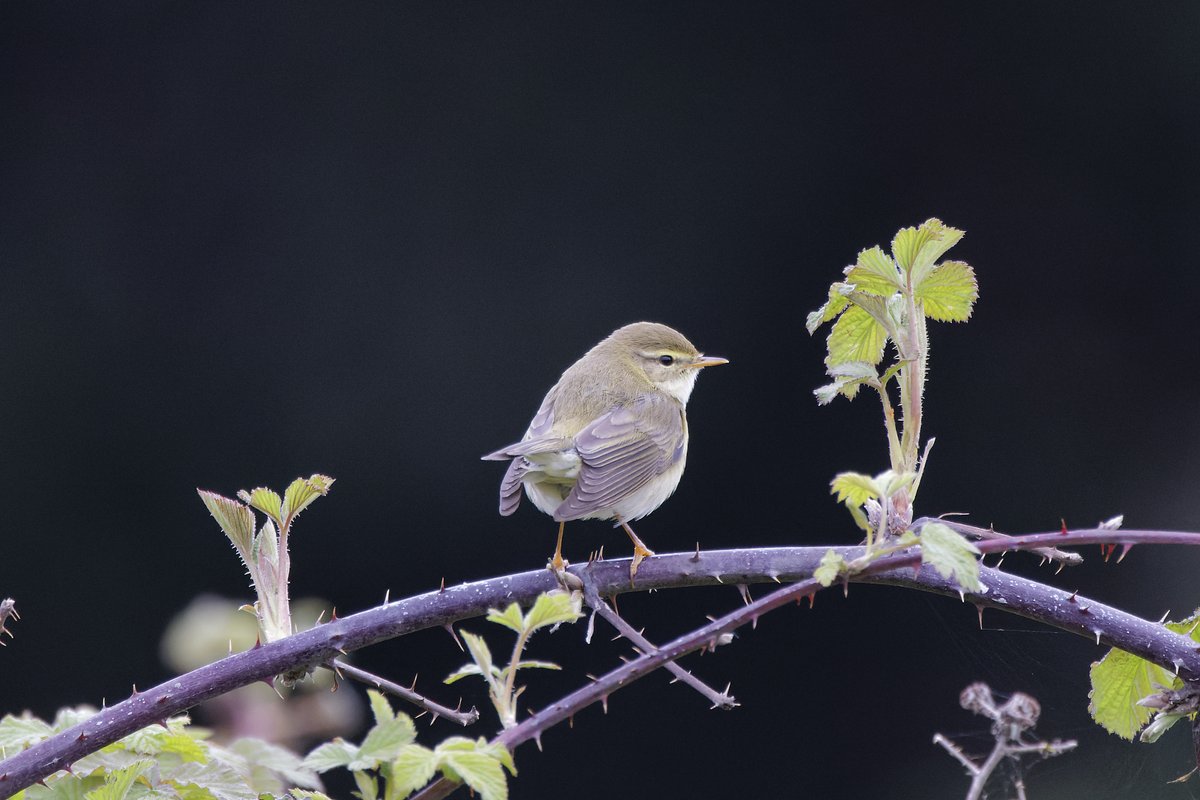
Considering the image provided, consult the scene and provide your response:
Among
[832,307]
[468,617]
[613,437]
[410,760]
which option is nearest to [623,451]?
[613,437]

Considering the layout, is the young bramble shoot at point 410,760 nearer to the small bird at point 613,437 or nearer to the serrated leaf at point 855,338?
the serrated leaf at point 855,338

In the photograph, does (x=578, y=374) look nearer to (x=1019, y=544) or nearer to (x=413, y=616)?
(x=413, y=616)

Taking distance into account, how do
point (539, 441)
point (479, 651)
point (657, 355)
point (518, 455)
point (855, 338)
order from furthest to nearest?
point (657, 355) → point (539, 441) → point (518, 455) → point (855, 338) → point (479, 651)

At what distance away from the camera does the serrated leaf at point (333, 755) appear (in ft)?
3.68

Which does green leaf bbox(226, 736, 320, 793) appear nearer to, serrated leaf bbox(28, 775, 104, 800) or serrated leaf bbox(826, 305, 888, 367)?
serrated leaf bbox(28, 775, 104, 800)

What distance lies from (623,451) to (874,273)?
140 cm

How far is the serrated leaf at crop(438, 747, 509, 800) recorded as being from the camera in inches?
38.7

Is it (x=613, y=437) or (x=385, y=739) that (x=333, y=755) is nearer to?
(x=385, y=739)

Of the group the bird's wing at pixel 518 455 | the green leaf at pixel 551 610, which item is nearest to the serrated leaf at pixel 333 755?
the green leaf at pixel 551 610

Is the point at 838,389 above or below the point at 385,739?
above

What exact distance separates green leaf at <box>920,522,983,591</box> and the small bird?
130cm

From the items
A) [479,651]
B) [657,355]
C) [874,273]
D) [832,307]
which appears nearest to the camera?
[479,651]

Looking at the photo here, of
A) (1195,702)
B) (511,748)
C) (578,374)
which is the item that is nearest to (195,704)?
(511,748)

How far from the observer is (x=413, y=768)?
1.00 meters
